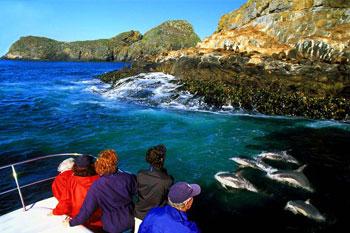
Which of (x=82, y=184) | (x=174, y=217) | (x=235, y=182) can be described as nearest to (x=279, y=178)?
(x=235, y=182)

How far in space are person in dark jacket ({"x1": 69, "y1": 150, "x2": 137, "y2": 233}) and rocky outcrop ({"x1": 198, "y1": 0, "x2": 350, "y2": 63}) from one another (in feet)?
112

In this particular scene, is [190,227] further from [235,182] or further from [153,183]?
[235,182]

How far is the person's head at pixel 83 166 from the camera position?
704 centimetres

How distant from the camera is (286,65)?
123ft

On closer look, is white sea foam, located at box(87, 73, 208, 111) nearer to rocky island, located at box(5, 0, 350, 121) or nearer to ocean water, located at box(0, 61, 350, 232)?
ocean water, located at box(0, 61, 350, 232)

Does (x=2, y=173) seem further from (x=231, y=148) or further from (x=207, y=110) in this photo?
(x=207, y=110)

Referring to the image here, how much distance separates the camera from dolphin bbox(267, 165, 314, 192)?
15.6 m

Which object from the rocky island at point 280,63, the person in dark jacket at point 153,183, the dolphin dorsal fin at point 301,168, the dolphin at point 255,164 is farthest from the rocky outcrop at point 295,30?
the person in dark jacket at point 153,183

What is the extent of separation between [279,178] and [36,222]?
37.2ft

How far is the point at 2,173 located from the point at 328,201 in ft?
48.3

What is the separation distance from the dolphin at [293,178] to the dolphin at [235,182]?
1.53 metres

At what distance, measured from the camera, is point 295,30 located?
43.6 m

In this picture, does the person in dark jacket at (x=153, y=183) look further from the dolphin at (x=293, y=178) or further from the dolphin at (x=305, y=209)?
the dolphin at (x=293, y=178)

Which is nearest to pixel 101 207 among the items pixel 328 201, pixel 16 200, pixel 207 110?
pixel 16 200
